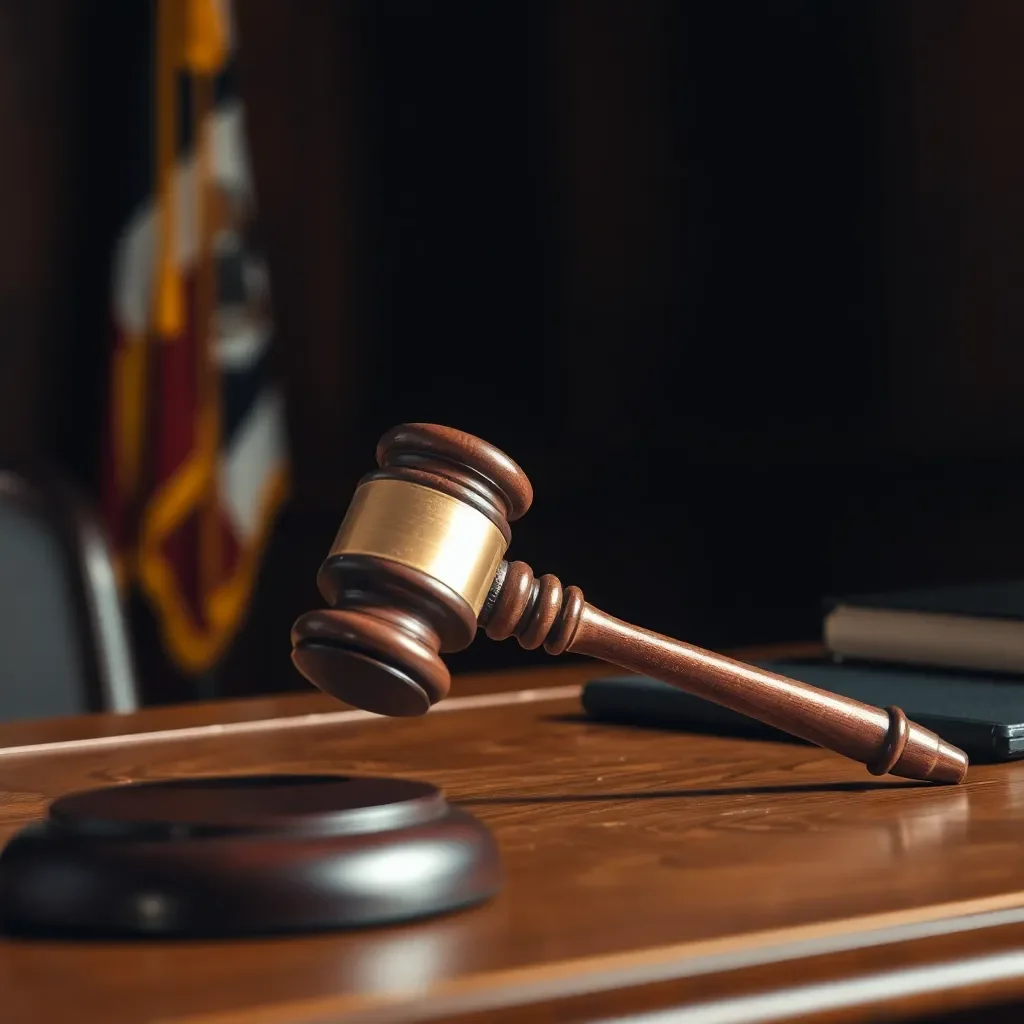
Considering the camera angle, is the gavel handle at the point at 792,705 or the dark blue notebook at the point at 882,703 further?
the dark blue notebook at the point at 882,703

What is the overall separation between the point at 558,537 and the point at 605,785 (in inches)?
109

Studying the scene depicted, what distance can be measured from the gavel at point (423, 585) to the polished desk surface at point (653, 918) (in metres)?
0.08

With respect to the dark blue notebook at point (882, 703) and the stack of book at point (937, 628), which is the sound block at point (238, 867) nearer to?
the dark blue notebook at point (882, 703)

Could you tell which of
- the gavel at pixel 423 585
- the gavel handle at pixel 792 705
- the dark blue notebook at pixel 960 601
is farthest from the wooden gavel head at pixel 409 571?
the dark blue notebook at pixel 960 601

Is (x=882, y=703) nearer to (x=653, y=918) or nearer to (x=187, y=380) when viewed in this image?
(x=653, y=918)

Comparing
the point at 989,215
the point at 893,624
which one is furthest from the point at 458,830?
the point at 989,215

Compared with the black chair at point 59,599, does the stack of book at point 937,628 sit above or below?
below

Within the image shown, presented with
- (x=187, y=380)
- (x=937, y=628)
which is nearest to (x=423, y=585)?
(x=937, y=628)

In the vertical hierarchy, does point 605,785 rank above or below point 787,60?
below

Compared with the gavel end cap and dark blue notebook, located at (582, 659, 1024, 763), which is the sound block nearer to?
the gavel end cap

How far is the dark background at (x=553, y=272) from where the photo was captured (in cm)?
325

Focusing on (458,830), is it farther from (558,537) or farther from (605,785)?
(558,537)

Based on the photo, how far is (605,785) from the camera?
0.87 metres

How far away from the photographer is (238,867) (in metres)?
0.56
